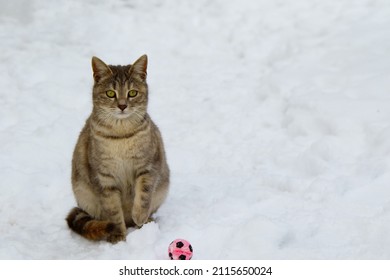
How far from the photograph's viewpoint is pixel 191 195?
4.48 m

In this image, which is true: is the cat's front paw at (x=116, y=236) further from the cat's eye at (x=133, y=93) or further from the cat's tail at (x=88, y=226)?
the cat's eye at (x=133, y=93)

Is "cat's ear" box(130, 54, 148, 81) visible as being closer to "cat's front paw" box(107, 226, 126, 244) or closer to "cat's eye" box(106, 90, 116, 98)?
"cat's eye" box(106, 90, 116, 98)

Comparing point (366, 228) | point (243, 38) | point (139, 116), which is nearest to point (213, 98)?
point (243, 38)

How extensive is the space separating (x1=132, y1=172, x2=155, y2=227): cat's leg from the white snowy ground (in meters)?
0.09

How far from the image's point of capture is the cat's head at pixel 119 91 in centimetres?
375

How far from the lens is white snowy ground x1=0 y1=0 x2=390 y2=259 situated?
3.80m

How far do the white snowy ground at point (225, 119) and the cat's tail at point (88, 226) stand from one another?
0.08m

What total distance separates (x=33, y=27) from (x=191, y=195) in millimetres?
3565

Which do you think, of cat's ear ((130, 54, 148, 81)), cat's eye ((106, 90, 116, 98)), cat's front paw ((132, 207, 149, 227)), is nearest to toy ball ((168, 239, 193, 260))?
cat's front paw ((132, 207, 149, 227))

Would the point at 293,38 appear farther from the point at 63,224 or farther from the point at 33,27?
the point at 63,224

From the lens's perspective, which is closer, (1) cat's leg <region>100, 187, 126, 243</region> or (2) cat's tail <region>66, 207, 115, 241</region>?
(2) cat's tail <region>66, 207, 115, 241</region>

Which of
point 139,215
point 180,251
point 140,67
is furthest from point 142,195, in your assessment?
point 140,67

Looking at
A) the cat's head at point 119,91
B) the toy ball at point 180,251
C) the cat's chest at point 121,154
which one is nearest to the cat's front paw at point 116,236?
the cat's chest at point 121,154

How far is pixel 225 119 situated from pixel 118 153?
196 cm
